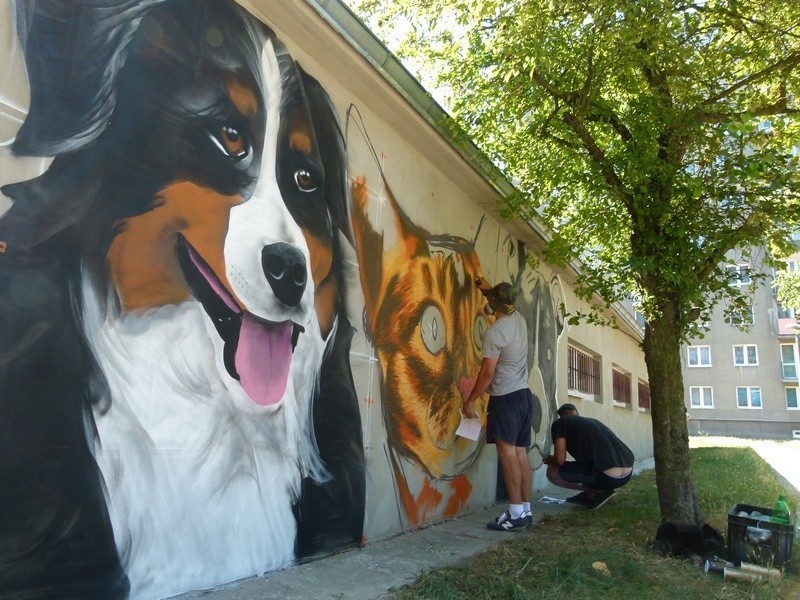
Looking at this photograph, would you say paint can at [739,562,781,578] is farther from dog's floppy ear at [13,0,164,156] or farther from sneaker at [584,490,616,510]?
dog's floppy ear at [13,0,164,156]

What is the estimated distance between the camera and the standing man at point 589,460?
6684 mm

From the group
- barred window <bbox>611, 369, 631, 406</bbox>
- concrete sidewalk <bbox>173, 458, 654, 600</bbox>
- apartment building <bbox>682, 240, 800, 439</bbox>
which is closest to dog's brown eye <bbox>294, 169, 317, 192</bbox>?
concrete sidewalk <bbox>173, 458, 654, 600</bbox>

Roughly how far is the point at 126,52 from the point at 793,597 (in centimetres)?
478

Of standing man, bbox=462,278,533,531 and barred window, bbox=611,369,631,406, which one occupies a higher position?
barred window, bbox=611,369,631,406

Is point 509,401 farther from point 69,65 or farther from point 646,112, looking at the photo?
point 69,65

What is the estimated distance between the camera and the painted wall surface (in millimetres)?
2430

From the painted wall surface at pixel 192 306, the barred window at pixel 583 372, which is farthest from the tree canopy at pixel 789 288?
the painted wall surface at pixel 192 306

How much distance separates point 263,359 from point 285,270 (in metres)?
0.55

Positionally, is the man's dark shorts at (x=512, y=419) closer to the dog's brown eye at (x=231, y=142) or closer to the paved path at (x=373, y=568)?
the paved path at (x=373, y=568)

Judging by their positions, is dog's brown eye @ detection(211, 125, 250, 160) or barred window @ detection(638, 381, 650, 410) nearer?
dog's brown eye @ detection(211, 125, 250, 160)

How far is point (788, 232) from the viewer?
545cm

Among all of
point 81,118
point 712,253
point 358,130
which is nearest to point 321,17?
point 358,130

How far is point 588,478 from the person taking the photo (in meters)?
6.82

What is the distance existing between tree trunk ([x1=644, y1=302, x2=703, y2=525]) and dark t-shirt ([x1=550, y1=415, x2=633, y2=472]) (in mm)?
1015
